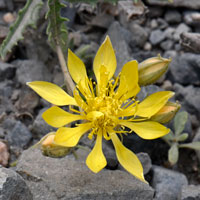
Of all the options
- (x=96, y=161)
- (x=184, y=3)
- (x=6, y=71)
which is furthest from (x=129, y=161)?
(x=184, y=3)

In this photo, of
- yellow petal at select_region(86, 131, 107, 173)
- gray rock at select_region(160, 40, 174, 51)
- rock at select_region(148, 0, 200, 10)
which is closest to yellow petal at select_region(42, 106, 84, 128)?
yellow petal at select_region(86, 131, 107, 173)

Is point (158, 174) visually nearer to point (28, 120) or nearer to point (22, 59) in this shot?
point (28, 120)

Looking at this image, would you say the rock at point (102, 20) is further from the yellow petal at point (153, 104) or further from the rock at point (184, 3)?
the yellow petal at point (153, 104)

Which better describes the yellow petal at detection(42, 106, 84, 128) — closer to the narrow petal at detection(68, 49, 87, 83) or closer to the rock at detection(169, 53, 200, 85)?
the narrow petal at detection(68, 49, 87, 83)

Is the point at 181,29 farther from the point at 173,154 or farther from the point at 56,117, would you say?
the point at 56,117

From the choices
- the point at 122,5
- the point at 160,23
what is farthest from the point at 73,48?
the point at 160,23

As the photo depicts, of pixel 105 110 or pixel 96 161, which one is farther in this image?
pixel 105 110

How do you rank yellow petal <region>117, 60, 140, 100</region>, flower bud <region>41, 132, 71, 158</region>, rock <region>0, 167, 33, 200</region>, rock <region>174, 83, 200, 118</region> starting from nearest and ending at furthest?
Result: rock <region>0, 167, 33, 200</region> < flower bud <region>41, 132, 71, 158</region> < yellow petal <region>117, 60, 140, 100</region> < rock <region>174, 83, 200, 118</region>
